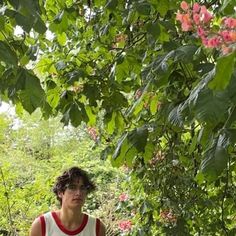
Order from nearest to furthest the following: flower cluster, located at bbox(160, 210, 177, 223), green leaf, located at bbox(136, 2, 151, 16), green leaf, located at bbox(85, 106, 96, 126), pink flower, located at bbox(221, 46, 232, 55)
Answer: pink flower, located at bbox(221, 46, 232, 55) → green leaf, located at bbox(136, 2, 151, 16) → green leaf, located at bbox(85, 106, 96, 126) → flower cluster, located at bbox(160, 210, 177, 223)

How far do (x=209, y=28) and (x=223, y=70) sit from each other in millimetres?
92

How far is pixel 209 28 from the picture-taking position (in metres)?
0.85

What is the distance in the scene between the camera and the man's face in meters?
2.13

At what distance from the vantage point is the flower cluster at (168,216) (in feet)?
8.29

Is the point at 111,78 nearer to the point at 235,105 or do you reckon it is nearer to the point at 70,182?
the point at 70,182

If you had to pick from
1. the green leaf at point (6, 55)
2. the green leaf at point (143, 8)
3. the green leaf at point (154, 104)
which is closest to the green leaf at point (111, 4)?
the green leaf at point (143, 8)

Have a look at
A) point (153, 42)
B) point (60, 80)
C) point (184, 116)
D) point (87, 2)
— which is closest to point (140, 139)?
point (184, 116)

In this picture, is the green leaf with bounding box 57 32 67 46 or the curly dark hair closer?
the curly dark hair

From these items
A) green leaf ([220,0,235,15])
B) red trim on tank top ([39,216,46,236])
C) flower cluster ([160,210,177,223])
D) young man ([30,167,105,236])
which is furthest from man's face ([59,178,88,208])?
green leaf ([220,0,235,15])

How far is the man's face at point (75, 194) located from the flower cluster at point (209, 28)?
136cm

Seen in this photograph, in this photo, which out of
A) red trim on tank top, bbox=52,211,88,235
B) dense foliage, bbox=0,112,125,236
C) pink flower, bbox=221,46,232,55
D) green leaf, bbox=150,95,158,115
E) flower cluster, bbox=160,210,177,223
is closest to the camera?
pink flower, bbox=221,46,232,55

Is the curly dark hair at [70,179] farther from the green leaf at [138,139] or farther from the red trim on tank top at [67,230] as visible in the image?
the green leaf at [138,139]

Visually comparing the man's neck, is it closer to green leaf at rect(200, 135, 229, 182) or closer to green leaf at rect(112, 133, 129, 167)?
green leaf at rect(112, 133, 129, 167)

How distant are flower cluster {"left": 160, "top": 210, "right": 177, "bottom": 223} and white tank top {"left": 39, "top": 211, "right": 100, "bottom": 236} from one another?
456 mm
